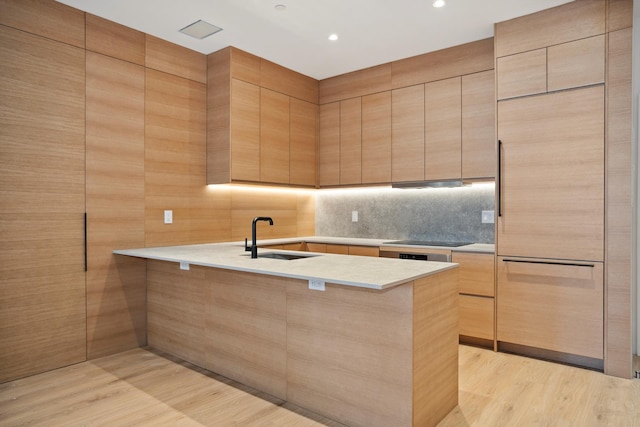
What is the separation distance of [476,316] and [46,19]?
4.04 m

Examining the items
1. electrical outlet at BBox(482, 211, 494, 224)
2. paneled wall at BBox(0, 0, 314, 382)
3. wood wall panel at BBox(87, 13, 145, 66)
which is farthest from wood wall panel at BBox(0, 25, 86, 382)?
electrical outlet at BBox(482, 211, 494, 224)

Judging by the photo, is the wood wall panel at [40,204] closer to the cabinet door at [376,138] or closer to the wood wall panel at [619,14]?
the cabinet door at [376,138]

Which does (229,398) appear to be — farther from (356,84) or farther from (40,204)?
(356,84)

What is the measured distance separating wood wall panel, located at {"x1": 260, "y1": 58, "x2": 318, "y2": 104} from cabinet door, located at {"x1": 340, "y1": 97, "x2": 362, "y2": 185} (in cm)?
41

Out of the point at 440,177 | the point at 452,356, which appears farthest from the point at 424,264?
the point at 440,177

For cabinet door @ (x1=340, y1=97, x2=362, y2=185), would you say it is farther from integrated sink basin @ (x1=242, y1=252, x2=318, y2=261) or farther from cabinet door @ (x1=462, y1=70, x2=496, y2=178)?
integrated sink basin @ (x1=242, y1=252, x2=318, y2=261)

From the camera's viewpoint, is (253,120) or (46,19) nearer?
(46,19)

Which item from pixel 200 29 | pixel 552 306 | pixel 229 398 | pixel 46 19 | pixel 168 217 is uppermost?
pixel 200 29

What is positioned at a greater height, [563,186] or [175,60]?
[175,60]

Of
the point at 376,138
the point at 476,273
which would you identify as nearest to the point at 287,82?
the point at 376,138

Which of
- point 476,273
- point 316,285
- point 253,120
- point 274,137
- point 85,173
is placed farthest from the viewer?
point 274,137

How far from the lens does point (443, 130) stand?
3936mm

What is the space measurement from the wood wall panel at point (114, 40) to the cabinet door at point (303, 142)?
5.25ft

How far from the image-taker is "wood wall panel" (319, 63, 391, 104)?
4.32m
